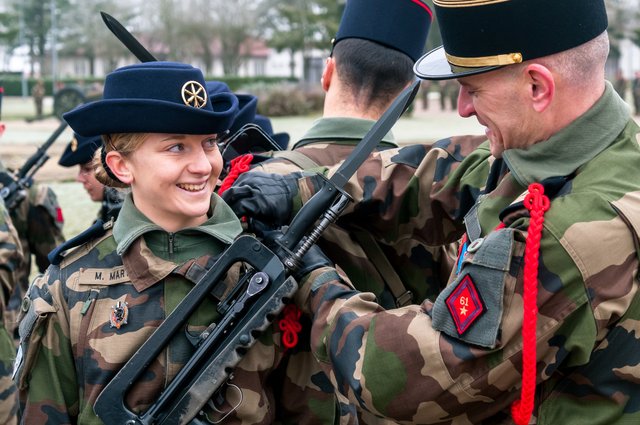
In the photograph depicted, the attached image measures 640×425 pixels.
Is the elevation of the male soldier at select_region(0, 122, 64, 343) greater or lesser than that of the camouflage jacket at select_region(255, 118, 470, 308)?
lesser

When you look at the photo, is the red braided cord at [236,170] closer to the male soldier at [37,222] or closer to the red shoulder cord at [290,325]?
the red shoulder cord at [290,325]

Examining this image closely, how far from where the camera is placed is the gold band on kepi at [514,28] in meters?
1.97

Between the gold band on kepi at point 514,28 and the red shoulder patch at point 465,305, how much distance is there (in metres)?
Result: 0.53

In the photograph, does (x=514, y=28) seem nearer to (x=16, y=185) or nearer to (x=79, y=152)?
(x=79, y=152)

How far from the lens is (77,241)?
254cm

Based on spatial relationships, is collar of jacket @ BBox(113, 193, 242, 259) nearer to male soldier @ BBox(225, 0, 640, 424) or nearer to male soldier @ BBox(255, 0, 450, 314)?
male soldier @ BBox(255, 0, 450, 314)

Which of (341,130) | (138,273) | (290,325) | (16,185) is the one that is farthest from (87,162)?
(290,325)

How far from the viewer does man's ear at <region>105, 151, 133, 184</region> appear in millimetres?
2520

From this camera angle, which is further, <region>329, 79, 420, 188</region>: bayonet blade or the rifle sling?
the rifle sling

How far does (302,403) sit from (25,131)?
24088 mm

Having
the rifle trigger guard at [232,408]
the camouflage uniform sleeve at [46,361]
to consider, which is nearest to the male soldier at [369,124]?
the rifle trigger guard at [232,408]

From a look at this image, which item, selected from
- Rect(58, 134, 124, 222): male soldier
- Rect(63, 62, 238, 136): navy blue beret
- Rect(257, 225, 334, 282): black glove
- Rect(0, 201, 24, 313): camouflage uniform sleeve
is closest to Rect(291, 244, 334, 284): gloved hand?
Rect(257, 225, 334, 282): black glove

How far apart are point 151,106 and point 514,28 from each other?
3.37 ft

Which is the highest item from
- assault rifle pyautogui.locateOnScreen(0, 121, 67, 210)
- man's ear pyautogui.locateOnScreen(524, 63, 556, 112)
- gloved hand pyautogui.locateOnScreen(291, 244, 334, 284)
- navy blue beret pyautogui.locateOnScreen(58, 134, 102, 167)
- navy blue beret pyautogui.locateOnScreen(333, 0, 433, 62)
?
navy blue beret pyautogui.locateOnScreen(333, 0, 433, 62)
